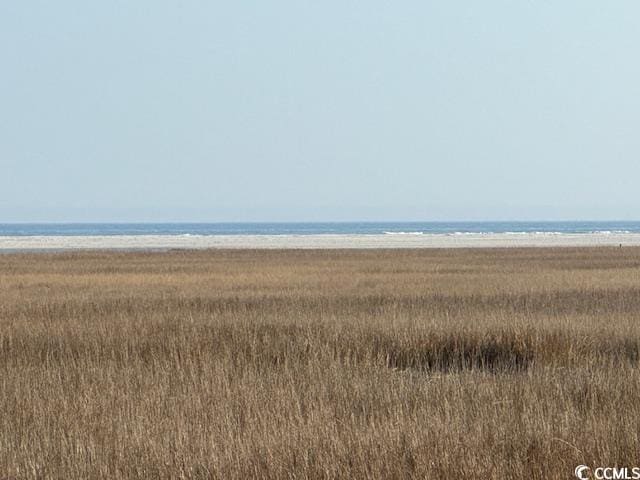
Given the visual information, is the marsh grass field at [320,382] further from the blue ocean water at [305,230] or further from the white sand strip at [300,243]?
the blue ocean water at [305,230]

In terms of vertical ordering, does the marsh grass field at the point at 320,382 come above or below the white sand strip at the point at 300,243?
above

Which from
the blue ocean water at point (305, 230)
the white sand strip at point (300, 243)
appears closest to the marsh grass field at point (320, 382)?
the white sand strip at point (300, 243)

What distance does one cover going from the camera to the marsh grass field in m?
8.60

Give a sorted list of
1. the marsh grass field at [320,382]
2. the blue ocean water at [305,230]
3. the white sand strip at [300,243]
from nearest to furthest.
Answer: the marsh grass field at [320,382] < the white sand strip at [300,243] < the blue ocean water at [305,230]

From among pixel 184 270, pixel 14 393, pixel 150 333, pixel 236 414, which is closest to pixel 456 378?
pixel 236 414

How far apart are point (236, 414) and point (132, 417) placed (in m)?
1.05

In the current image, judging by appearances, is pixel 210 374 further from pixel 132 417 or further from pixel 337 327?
pixel 337 327

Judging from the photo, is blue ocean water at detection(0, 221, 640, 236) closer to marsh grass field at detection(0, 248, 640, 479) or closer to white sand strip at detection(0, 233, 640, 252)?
white sand strip at detection(0, 233, 640, 252)

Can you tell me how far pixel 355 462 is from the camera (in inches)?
333

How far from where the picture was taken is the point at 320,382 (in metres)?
12.0

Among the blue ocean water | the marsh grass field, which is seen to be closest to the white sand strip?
the blue ocean water

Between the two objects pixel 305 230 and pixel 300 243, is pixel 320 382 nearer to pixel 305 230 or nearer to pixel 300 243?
pixel 300 243

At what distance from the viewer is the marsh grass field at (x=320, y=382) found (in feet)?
28.2

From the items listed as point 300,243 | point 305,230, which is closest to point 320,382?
point 300,243
